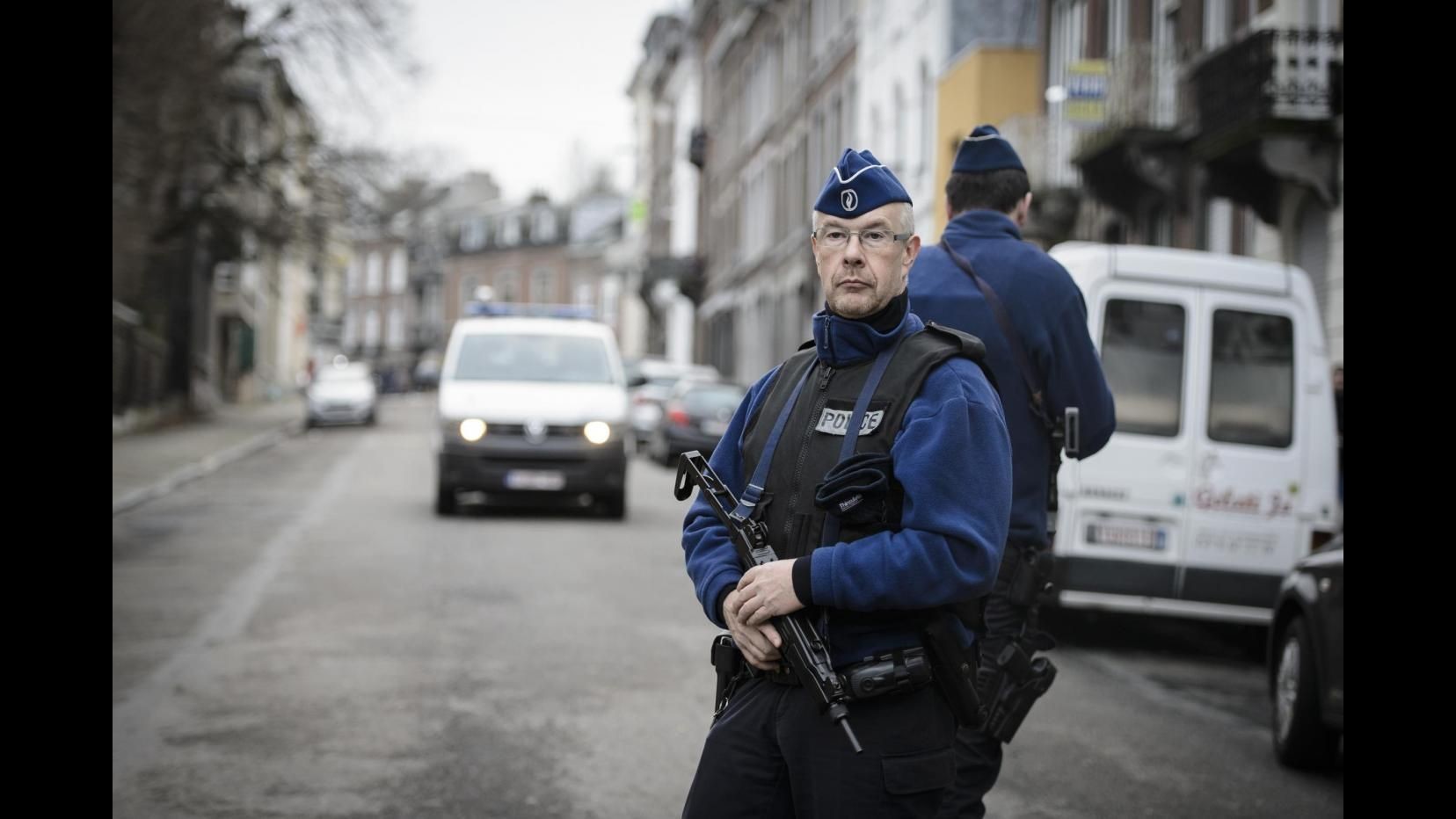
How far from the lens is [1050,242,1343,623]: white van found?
33.3ft

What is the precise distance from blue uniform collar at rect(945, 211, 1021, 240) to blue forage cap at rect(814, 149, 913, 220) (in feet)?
4.70

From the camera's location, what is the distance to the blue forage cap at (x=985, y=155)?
5.00m

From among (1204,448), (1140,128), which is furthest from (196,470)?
(1204,448)

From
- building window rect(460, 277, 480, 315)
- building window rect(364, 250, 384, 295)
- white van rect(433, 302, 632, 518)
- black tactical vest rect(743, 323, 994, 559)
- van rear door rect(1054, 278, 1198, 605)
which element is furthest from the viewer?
building window rect(364, 250, 384, 295)

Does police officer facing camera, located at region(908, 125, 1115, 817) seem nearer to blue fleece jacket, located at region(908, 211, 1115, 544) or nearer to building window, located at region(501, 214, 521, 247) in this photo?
blue fleece jacket, located at region(908, 211, 1115, 544)

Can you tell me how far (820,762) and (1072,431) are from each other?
176 cm

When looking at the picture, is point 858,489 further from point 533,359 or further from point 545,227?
point 545,227

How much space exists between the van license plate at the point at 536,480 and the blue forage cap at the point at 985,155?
11.9 meters

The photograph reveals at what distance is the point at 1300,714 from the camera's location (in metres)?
7.26

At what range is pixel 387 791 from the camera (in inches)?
250

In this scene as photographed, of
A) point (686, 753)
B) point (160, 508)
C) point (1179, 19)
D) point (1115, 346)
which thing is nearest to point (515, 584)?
point (1115, 346)

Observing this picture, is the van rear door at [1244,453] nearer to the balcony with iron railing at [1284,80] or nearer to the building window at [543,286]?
the balcony with iron railing at [1284,80]

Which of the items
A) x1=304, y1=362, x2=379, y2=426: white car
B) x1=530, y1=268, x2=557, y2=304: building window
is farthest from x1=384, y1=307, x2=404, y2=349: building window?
x1=304, y1=362, x2=379, y2=426: white car
